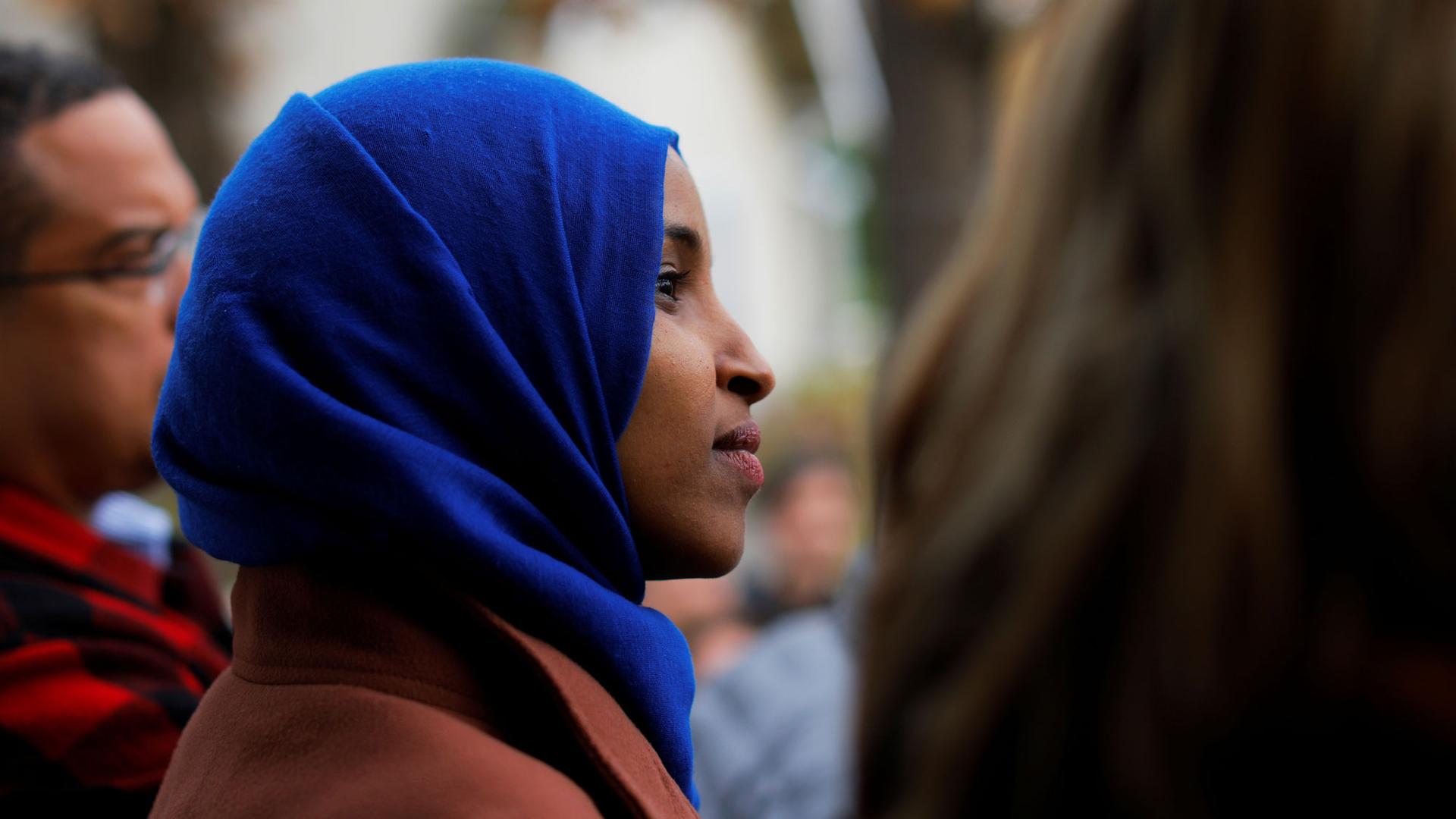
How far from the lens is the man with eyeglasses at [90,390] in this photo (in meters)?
1.76

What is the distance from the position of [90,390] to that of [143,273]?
212 mm

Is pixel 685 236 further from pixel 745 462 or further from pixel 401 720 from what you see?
pixel 401 720

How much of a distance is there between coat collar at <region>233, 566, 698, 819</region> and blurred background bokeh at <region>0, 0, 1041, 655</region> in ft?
5.60

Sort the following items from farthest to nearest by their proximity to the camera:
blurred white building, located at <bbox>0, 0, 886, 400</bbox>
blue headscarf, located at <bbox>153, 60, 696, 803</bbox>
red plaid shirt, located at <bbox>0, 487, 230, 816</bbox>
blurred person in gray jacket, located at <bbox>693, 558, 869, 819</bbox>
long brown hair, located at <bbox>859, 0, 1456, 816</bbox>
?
blurred white building, located at <bbox>0, 0, 886, 400</bbox>
blurred person in gray jacket, located at <bbox>693, 558, 869, 819</bbox>
red plaid shirt, located at <bbox>0, 487, 230, 816</bbox>
blue headscarf, located at <bbox>153, 60, 696, 803</bbox>
long brown hair, located at <bbox>859, 0, 1456, 816</bbox>

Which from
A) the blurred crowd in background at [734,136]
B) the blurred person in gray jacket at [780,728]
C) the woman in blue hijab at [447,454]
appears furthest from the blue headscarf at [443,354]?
the blurred person in gray jacket at [780,728]

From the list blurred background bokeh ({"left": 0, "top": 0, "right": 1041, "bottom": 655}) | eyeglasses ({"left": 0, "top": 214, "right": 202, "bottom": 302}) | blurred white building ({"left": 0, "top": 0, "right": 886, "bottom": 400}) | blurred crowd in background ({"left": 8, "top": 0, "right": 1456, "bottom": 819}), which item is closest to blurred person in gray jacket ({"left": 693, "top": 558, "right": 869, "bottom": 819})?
blurred background bokeh ({"left": 0, "top": 0, "right": 1041, "bottom": 655})

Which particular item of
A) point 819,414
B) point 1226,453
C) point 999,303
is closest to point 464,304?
point 999,303

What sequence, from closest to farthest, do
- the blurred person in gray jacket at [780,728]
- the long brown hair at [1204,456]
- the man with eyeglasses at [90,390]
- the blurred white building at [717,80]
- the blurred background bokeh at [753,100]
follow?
the long brown hair at [1204,456], the man with eyeglasses at [90,390], the blurred person in gray jacket at [780,728], the blurred background bokeh at [753,100], the blurred white building at [717,80]

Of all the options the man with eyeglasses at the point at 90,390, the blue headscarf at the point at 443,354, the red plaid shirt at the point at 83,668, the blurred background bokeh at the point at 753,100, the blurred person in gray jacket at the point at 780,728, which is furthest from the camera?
the blurred background bokeh at the point at 753,100

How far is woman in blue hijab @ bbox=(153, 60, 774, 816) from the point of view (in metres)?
1.21

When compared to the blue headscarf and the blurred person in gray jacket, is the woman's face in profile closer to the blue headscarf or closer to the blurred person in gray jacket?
the blue headscarf

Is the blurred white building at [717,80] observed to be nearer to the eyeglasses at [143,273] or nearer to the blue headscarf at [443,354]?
the eyeglasses at [143,273]

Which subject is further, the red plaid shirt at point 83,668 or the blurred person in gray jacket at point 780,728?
the blurred person in gray jacket at point 780,728

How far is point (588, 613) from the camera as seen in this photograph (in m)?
1.29
